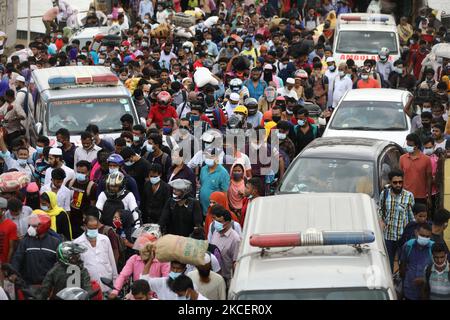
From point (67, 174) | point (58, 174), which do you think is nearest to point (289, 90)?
point (67, 174)

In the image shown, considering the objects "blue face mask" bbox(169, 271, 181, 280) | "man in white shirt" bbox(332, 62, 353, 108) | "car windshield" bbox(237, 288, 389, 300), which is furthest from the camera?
"man in white shirt" bbox(332, 62, 353, 108)

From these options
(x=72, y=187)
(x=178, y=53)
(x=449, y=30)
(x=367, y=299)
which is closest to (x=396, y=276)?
(x=367, y=299)

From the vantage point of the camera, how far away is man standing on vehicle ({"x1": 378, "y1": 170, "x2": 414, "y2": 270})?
13062mm

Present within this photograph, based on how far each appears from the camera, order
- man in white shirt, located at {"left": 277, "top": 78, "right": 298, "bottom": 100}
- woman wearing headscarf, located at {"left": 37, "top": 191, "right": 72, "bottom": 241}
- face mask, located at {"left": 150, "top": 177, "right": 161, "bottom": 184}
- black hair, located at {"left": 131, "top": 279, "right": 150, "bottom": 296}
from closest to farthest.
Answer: black hair, located at {"left": 131, "top": 279, "right": 150, "bottom": 296}
woman wearing headscarf, located at {"left": 37, "top": 191, "right": 72, "bottom": 241}
face mask, located at {"left": 150, "top": 177, "right": 161, "bottom": 184}
man in white shirt, located at {"left": 277, "top": 78, "right": 298, "bottom": 100}

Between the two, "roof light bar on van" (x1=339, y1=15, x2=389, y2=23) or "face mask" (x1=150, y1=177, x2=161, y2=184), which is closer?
"face mask" (x1=150, y1=177, x2=161, y2=184)

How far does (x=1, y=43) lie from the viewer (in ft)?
87.6

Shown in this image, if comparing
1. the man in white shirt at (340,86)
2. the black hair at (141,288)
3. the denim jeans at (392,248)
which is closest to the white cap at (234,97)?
the man in white shirt at (340,86)

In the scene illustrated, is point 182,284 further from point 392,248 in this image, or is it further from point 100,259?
point 392,248

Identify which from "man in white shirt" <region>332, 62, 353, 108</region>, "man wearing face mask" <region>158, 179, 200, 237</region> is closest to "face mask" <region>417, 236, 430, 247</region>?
"man wearing face mask" <region>158, 179, 200, 237</region>

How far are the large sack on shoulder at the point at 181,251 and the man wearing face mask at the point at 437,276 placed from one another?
2.08 m

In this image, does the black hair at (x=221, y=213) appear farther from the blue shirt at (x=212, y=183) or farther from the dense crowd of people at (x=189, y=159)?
the blue shirt at (x=212, y=183)

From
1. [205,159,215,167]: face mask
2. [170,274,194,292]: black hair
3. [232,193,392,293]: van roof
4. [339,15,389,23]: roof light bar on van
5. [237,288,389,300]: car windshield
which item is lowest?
[339,15,389,23]: roof light bar on van

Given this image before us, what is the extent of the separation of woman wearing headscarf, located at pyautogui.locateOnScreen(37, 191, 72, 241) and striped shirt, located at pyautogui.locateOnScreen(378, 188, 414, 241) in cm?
327

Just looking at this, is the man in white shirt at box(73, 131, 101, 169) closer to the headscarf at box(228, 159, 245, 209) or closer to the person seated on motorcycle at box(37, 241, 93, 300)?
the headscarf at box(228, 159, 245, 209)
